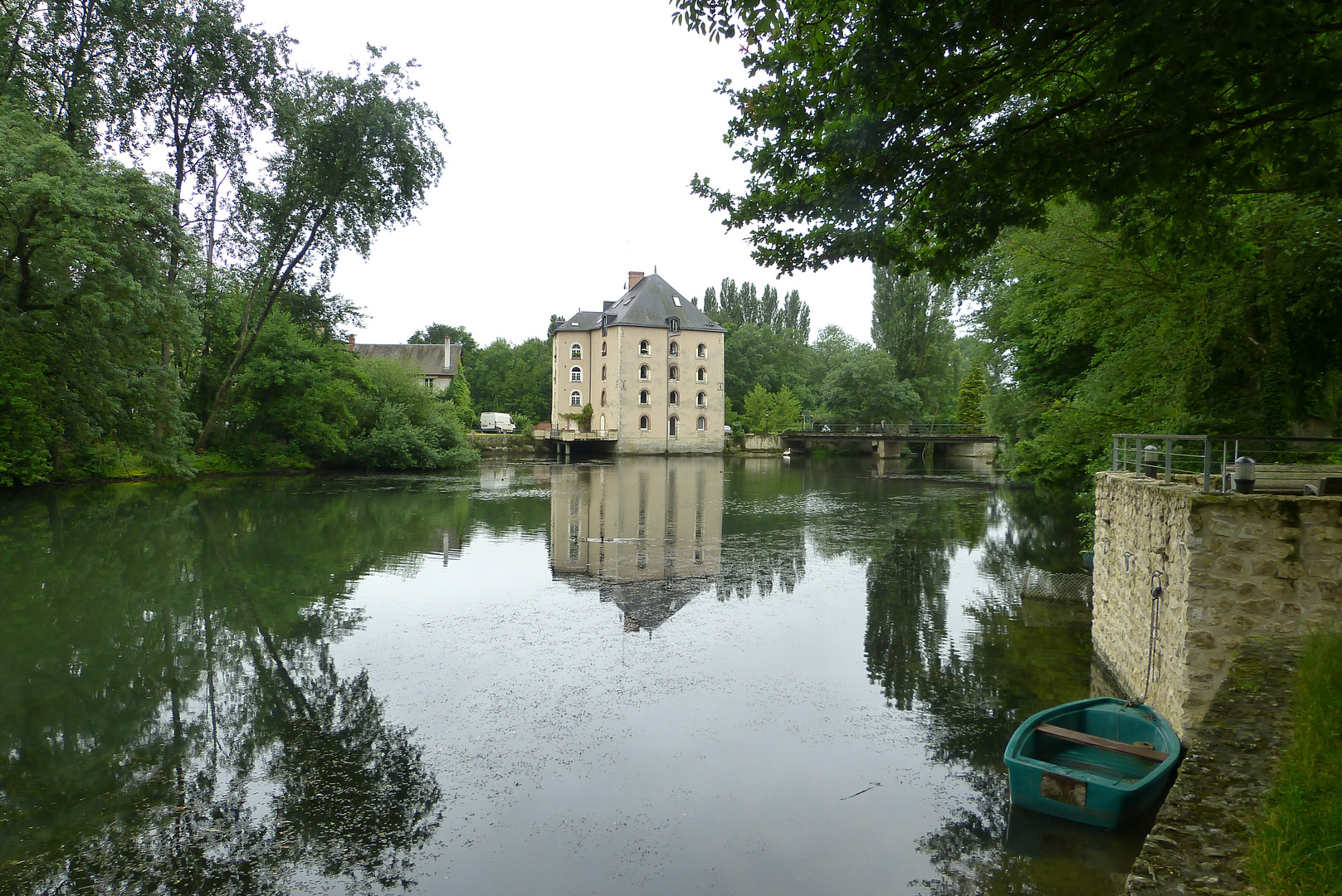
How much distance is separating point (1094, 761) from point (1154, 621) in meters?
1.75

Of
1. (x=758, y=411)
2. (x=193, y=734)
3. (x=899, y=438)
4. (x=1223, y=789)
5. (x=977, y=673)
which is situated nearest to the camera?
(x=1223, y=789)

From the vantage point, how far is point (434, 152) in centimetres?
3188

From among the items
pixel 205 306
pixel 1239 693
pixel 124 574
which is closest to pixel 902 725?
pixel 1239 693

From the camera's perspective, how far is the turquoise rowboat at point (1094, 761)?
606 cm

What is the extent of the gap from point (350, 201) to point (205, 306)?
25.3ft

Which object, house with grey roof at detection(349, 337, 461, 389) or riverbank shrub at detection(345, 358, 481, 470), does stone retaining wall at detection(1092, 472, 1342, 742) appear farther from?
house with grey roof at detection(349, 337, 461, 389)

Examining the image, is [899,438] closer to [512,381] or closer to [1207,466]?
[512,381]

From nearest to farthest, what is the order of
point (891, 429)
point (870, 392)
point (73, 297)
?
point (73, 297)
point (891, 429)
point (870, 392)

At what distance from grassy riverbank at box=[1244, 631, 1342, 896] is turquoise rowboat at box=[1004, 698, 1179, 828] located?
5.83ft

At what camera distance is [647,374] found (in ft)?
197

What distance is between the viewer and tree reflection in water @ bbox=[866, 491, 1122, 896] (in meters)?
5.73

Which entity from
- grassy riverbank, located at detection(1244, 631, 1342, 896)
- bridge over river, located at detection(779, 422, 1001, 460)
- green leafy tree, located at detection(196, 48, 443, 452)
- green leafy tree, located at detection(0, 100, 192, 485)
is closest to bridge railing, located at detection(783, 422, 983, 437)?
bridge over river, located at detection(779, 422, 1001, 460)

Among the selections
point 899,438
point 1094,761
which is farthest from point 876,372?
point 1094,761

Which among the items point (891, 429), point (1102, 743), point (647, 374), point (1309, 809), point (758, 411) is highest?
point (647, 374)
